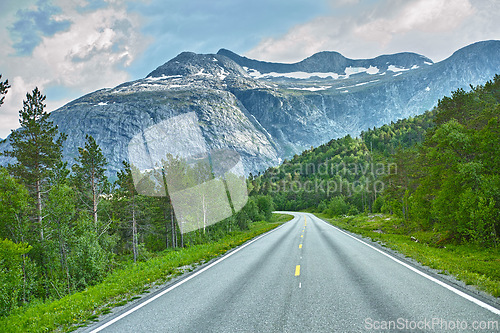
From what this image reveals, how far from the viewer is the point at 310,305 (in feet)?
21.2

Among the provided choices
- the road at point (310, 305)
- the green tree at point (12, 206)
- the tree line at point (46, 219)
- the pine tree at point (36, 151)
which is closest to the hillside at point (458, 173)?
the road at point (310, 305)

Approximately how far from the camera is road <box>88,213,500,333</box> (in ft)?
17.6

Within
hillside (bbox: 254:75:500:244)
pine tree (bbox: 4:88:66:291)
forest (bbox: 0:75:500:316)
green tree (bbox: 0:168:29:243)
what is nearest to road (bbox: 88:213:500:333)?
hillside (bbox: 254:75:500:244)

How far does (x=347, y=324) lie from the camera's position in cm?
533

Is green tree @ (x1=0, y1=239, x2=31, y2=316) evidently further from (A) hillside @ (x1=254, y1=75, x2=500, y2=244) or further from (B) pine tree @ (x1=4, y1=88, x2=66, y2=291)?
(A) hillside @ (x1=254, y1=75, x2=500, y2=244)

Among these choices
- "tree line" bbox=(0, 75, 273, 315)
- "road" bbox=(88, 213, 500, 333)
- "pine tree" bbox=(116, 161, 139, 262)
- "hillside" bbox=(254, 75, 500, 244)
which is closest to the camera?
"road" bbox=(88, 213, 500, 333)

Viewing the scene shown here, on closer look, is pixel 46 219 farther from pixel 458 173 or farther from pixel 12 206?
pixel 458 173

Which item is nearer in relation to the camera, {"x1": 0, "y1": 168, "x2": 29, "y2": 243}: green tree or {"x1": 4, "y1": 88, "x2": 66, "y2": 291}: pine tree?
{"x1": 0, "y1": 168, "x2": 29, "y2": 243}: green tree

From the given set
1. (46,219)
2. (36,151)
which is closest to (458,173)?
(46,219)

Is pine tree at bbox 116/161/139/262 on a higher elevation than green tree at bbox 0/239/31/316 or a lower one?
higher

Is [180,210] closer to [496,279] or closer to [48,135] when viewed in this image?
[48,135]

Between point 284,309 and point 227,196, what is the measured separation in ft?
154

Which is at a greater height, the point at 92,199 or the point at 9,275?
the point at 92,199

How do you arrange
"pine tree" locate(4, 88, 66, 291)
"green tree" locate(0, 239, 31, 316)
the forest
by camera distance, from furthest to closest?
"pine tree" locate(4, 88, 66, 291) → the forest → "green tree" locate(0, 239, 31, 316)
